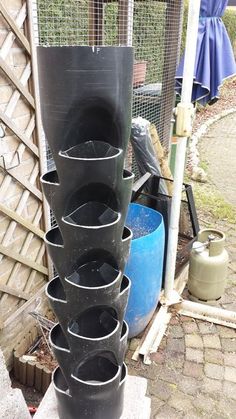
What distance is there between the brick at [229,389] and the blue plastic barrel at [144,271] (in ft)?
2.28

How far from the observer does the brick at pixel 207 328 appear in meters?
2.86

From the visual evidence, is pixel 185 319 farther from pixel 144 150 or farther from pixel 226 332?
pixel 144 150

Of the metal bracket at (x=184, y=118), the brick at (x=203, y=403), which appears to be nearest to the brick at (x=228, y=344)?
the brick at (x=203, y=403)

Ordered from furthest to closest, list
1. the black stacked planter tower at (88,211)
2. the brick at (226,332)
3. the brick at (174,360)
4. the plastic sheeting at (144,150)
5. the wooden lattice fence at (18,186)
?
the plastic sheeting at (144,150), the brick at (226,332), the brick at (174,360), the wooden lattice fence at (18,186), the black stacked planter tower at (88,211)

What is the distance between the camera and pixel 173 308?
3057mm

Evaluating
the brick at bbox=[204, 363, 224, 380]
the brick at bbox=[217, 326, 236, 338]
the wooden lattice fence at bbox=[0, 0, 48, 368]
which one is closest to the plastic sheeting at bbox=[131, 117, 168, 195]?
the wooden lattice fence at bbox=[0, 0, 48, 368]

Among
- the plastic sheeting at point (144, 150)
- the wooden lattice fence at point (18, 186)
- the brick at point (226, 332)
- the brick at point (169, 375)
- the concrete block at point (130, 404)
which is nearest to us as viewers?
the concrete block at point (130, 404)

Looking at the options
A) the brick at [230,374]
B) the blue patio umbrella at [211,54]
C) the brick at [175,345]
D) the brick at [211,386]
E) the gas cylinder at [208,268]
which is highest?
the blue patio umbrella at [211,54]

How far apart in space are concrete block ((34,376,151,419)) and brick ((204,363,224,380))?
1184mm

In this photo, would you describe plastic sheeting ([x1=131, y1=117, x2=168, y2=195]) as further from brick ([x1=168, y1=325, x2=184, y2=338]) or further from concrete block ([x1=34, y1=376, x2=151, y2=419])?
concrete block ([x1=34, y1=376, x2=151, y2=419])

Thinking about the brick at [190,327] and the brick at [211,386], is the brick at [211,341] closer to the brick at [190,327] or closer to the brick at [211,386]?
the brick at [190,327]

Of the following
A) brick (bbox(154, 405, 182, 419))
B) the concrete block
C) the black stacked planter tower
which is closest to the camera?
the black stacked planter tower

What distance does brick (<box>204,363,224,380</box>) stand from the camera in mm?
2467

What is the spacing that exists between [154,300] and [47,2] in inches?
91.3
